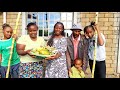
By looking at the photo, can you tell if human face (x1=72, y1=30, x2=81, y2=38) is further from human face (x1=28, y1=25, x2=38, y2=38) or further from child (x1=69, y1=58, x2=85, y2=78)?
human face (x1=28, y1=25, x2=38, y2=38)

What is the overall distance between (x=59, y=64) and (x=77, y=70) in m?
0.41

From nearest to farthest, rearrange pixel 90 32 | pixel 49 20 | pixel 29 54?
pixel 29 54 < pixel 90 32 < pixel 49 20

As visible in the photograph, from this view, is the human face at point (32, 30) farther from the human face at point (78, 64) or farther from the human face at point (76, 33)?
the human face at point (78, 64)

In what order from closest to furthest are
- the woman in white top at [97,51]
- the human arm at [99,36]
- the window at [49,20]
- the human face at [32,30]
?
the human face at [32,30] → the human arm at [99,36] → the woman in white top at [97,51] → the window at [49,20]

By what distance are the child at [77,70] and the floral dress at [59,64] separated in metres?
0.15

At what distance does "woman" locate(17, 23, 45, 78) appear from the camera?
5.39 m

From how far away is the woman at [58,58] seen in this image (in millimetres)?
5453

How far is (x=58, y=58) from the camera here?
18.0ft

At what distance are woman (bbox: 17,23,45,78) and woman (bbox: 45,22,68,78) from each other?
0.16m

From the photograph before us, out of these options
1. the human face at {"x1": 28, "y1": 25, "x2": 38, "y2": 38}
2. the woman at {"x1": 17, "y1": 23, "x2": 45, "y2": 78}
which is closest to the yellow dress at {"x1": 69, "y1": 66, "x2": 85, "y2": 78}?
the woman at {"x1": 17, "y1": 23, "x2": 45, "y2": 78}

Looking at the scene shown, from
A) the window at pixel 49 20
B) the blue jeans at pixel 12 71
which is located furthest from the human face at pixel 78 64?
the window at pixel 49 20

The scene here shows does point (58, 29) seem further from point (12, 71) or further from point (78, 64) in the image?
point (12, 71)

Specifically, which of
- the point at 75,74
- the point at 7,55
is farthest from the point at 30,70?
the point at 75,74
